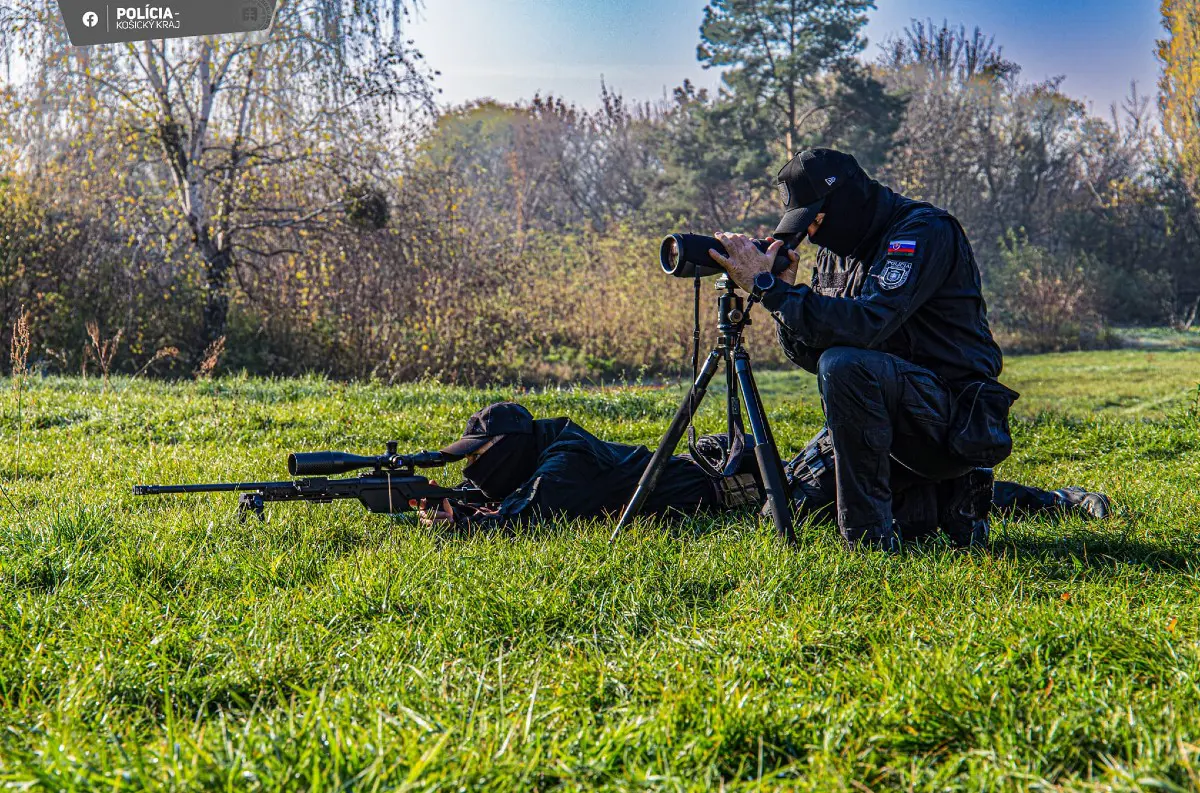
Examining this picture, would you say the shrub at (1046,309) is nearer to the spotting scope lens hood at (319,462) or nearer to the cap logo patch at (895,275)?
the cap logo patch at (895,275)

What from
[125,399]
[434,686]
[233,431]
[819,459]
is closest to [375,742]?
[434,686]

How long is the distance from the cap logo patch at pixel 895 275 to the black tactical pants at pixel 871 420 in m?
0.28

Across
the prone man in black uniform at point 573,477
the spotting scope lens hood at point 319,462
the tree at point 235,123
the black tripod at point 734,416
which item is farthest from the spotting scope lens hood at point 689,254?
the tree at point 235,123

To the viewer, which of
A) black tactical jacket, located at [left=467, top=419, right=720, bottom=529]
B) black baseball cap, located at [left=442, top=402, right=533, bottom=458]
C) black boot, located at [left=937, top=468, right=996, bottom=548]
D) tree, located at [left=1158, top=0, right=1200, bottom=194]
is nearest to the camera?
black boot, located at [left=937, top=468, right=996, bottom=548]

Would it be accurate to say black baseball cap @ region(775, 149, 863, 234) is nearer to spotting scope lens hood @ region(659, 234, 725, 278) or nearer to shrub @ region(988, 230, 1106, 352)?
spotting scope lens hood @ region(659, 234, 725, 278)

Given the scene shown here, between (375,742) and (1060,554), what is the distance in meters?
3.01

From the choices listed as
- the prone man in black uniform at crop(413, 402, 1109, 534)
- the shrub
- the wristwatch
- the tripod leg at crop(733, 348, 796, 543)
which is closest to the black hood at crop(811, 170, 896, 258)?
the wristwatch

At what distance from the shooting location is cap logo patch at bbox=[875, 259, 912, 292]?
147 inches

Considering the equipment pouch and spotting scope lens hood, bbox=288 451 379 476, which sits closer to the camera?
the equipment pouch

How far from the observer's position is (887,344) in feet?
13.3

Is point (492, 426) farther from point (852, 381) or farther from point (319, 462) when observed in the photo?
point (852, 381)

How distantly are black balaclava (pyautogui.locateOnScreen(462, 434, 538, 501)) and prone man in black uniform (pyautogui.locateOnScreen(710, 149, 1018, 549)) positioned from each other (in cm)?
135

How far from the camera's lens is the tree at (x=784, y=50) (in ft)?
92.6

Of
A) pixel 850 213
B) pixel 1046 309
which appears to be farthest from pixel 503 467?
pixel 1046 309
